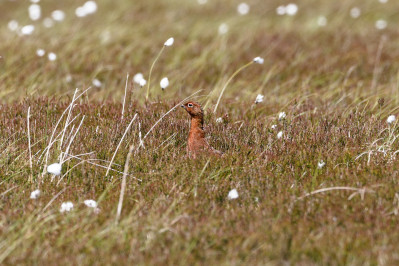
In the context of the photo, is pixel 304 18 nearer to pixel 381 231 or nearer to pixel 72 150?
pixel 72 150

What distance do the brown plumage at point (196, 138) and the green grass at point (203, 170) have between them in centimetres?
13

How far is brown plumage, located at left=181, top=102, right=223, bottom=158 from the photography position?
518 cm

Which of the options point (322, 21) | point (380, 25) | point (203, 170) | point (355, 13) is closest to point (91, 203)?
point (203, 170)

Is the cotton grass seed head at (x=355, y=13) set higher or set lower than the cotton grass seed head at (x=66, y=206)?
lower

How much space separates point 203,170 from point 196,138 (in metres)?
0.71

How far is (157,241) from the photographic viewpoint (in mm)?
3842

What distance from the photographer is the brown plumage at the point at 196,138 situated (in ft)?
17.0

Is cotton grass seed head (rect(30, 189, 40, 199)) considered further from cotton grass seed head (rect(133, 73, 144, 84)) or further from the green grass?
cotton grass seed head (rect(133, 73, 144, 84))

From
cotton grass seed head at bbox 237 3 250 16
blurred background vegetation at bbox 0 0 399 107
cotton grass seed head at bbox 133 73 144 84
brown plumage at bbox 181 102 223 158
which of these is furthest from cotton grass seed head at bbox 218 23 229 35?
brown plumage at bbox 181 102 223 158

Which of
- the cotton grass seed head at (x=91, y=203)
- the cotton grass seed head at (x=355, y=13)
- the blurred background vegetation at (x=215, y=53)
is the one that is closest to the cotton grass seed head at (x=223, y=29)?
the blurred background vegetation at (x=215, y=53)

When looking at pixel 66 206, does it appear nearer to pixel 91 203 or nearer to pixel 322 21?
pixel 91 203

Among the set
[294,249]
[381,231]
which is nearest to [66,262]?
[294,249]

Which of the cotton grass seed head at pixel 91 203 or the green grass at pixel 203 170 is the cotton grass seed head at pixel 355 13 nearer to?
the green grass at pixel 203 170

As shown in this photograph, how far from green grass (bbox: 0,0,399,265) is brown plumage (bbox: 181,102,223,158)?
132 millimetres
